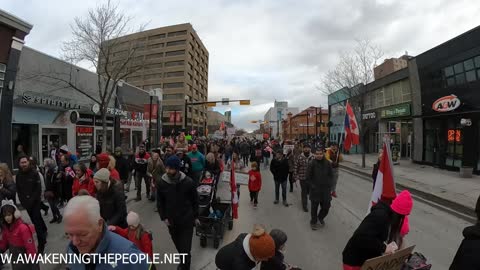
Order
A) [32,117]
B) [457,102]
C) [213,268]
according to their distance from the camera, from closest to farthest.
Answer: [213,268], [32,117], [457,102]

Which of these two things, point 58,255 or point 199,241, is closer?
point 58,255

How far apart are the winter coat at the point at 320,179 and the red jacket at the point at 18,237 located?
5415 millimetres

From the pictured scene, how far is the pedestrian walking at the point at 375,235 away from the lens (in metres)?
3.10

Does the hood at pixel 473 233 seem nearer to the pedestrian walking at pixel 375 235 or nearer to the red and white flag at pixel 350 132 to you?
the pedestrian walking at pixel 375 235

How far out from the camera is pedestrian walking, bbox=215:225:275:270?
2756 millimetres

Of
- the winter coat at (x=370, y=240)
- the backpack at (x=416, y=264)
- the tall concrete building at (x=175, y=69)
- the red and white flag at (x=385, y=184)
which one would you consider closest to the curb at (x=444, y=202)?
the red and white flag at (x=385, y=184)

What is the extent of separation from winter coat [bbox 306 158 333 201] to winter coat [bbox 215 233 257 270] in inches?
187

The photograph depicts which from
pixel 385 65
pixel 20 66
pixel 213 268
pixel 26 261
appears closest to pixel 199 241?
pixel 213 268

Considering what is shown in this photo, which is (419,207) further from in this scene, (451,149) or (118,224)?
(451,149)

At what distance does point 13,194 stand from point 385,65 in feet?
133

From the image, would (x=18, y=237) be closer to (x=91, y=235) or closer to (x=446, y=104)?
(x=91, y=235)

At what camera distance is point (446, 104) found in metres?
19.5

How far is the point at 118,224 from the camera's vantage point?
4.60 metres

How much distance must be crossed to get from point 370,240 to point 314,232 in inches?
163
